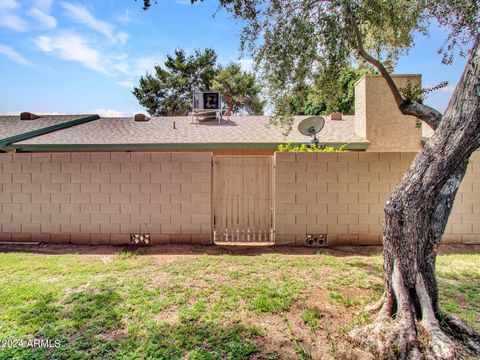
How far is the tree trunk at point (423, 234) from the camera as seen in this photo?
2.39 m

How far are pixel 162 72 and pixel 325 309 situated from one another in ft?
87.8

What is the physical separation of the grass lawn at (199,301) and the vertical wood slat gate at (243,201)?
0.62 meters

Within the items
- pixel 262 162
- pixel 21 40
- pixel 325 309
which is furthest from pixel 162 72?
pixel 325 309

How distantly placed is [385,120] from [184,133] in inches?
251

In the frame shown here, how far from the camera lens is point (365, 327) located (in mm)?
2658

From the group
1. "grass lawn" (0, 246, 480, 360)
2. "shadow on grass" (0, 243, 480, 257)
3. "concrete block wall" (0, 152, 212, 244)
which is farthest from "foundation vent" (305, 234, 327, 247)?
"concrete block wall" (0, 152, 212, 244)

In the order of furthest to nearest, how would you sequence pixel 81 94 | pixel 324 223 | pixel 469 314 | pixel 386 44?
1. pixel 81 94
2. pixel 324 223
3. pixel 386 44
4. pixel 469 314

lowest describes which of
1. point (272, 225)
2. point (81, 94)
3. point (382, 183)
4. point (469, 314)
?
point (469, 314)

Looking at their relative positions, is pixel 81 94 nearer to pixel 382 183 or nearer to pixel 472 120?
pixel 382 183

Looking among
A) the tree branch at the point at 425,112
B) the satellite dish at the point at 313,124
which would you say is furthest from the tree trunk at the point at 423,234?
the satellite dish at the point at 313,124

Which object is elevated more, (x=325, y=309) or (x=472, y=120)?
(x=472, y=120)

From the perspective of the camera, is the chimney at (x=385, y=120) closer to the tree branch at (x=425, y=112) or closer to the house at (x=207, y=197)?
the house at (x=207, y=197)

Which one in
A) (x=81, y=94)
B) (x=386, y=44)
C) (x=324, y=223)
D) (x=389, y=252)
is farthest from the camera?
(x=81, y=94)

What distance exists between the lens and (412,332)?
2.38m
